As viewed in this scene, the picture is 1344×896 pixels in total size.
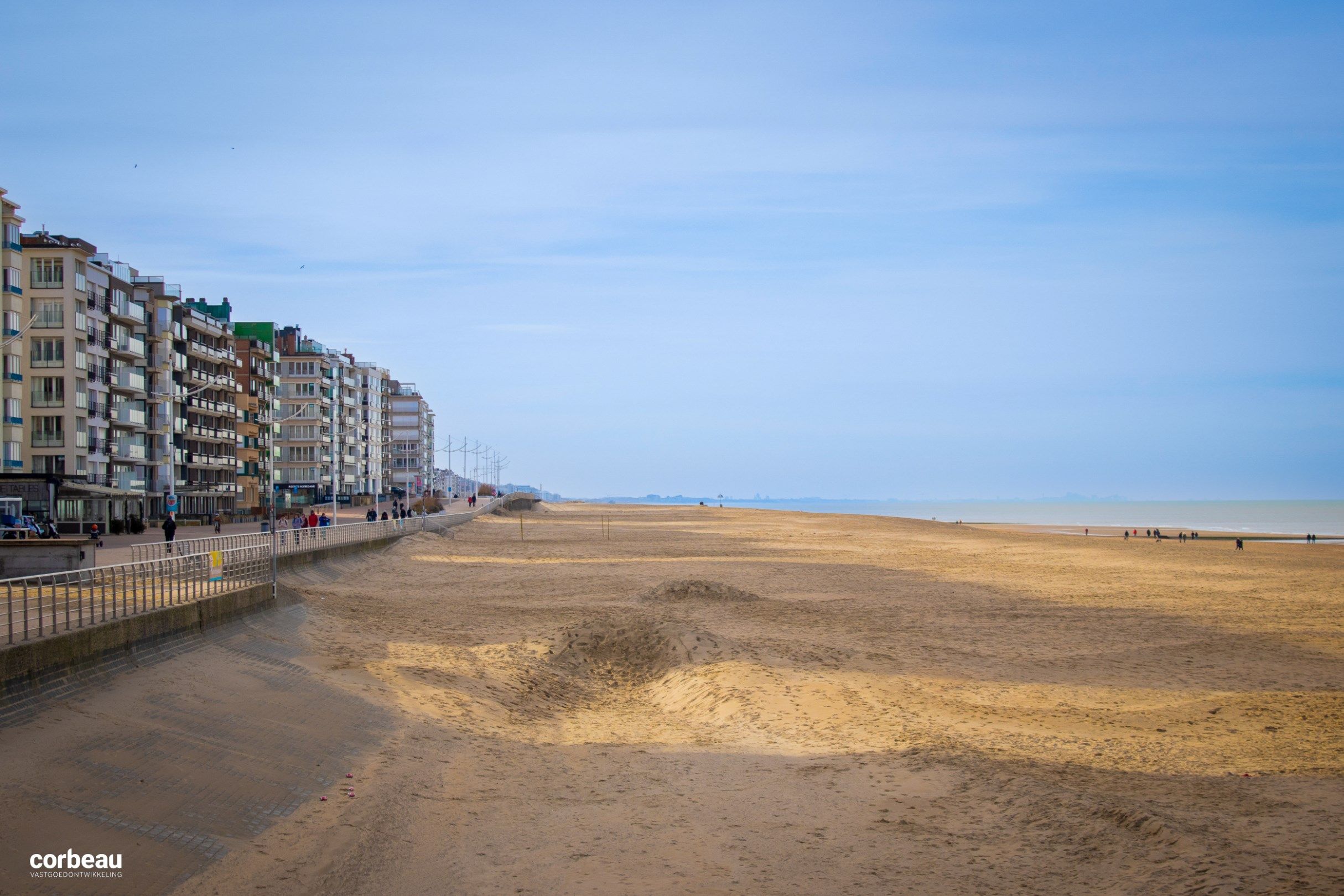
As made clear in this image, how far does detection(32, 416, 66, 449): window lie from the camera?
60.3 metres

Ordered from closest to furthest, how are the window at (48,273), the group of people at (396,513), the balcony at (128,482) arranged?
the window at (48,273)
the balcony at (128,482)
the group of people at (396,513)

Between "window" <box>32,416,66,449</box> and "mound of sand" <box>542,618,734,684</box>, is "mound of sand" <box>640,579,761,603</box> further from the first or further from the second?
"window" <box>32,416,66,449</box>

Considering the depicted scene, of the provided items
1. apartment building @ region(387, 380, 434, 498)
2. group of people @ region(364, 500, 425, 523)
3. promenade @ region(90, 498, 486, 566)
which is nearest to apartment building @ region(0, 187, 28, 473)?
promenade @ region(90, 498, 486, 566)

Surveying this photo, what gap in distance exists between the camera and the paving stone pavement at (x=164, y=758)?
838 cm

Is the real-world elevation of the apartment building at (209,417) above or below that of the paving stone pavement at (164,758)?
above

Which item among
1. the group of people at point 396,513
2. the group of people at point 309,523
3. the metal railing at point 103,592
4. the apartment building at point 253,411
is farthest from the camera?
the apartment building at point 253,411

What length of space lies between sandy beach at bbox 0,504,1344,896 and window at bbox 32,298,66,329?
44412 mm

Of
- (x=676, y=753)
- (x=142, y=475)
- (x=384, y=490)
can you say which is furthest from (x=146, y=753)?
(x=384, y=490)

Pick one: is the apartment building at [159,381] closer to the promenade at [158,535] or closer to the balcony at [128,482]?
the balcony at [128,482]

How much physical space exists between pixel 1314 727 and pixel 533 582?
2455cm

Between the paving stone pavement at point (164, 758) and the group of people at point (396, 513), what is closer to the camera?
the paving stone pavement at point (164, 758)

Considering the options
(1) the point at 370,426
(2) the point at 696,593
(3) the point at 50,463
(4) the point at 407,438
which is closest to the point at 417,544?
(2) the point at 696,593

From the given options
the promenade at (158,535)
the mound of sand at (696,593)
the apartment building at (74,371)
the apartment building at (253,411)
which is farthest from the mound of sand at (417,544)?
the apartment building at (253,411)

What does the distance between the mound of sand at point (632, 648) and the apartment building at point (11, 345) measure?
42.7 meters
